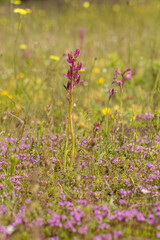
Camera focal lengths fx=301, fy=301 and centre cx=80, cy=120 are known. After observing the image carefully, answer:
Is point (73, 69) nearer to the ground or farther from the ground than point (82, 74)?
farther from the ground

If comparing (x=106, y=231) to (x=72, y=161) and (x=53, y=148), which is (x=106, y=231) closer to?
(x=72, y=161)

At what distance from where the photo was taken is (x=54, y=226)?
175cm

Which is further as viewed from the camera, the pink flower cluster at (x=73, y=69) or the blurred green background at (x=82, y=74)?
the blurred green background at (x=82, y=74)

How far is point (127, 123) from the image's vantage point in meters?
3.40

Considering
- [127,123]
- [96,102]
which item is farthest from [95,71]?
[127,123]

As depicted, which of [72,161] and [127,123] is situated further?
[127,123]

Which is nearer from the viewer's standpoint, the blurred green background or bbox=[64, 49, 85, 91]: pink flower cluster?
bbox=[64, 49, 85, 91]: pink flower cluster

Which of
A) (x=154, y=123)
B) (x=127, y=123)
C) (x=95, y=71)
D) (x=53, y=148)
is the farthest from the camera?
(x=95, y=71)

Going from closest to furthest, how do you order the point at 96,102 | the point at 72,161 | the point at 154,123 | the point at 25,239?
the point at 25,239 → the point at 72,161 → the point at 154,123 → the point at 96,102

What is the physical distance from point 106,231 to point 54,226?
0.30 m

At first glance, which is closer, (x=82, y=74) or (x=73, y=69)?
(x=73, y=69)

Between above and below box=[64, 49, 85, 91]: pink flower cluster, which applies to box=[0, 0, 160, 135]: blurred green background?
below

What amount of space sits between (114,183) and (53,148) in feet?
2.35

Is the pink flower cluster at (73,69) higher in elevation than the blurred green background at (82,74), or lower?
higher
